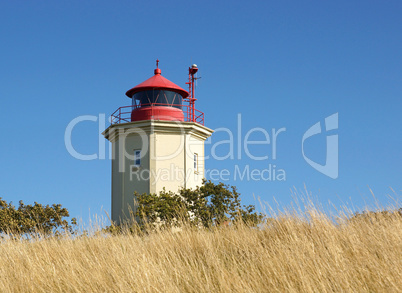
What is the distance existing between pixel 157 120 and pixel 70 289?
1535 cm

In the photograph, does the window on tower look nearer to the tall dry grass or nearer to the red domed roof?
the red domed roof

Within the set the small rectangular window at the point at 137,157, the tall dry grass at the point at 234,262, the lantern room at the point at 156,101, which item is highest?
the lantern room at the point at 156,101

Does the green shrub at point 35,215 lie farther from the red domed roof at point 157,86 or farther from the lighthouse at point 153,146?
the red domed roof at point 157,86

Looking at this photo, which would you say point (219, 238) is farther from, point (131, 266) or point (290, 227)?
point (131, 266)

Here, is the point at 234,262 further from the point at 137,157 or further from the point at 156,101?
the point at 156,101

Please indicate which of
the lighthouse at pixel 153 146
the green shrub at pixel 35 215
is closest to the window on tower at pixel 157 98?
the lighthouse at pixel 153 146

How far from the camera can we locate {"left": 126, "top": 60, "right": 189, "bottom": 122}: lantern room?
21.3 meters

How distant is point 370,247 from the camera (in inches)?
231

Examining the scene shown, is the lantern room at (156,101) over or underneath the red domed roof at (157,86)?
underneath

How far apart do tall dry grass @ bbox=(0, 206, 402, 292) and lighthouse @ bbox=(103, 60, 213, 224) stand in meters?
12.9

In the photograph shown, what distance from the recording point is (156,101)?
21.5 meters

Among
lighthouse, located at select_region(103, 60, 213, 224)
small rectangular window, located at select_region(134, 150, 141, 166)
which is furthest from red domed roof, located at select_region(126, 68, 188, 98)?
small rectangular window, located at select_region(134, 150, 141, 166)

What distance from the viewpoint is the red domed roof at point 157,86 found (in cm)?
2154

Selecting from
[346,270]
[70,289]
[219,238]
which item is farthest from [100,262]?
[346,270]
